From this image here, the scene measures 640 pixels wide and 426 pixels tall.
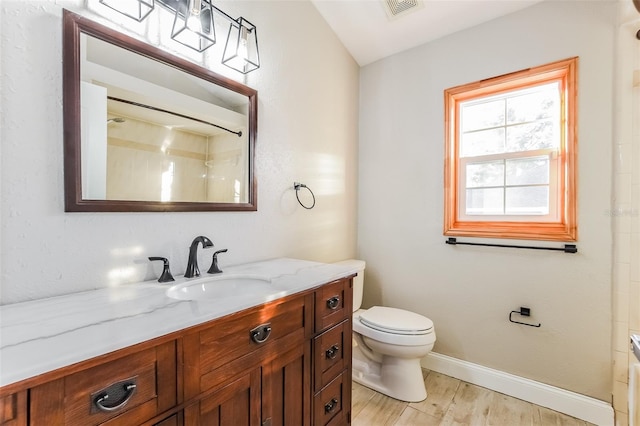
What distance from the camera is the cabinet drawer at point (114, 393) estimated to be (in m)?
0.57

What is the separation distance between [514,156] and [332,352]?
5.57ft

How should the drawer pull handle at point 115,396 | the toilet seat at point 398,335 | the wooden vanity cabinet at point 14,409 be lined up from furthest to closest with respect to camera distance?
the toilet seat at point 398,335 < the drawer pull handle at point 115,396 < the wooden vanity cabinet at point 14,409

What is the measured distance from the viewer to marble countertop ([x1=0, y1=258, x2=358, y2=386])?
1.90 ft

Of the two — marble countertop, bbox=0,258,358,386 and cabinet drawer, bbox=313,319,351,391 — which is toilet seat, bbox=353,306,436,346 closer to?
cabinet drawer, bbox=313,319,351,391

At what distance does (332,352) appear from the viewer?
4.42 ft

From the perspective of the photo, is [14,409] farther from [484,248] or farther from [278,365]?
[484,248]

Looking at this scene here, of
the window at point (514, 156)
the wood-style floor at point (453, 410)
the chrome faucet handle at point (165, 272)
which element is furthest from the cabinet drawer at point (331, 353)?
the window at point (514, 156)

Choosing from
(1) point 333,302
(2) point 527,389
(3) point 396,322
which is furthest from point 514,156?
(1) point 333,302

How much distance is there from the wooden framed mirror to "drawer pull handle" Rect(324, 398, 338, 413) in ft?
3.29

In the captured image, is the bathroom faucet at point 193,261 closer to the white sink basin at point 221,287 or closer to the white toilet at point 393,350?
the white sink basin at point 221,287

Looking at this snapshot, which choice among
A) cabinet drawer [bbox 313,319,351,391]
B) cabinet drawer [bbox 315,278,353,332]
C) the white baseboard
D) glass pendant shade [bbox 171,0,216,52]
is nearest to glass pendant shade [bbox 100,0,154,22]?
glass pendant shade [bbox 171,0,216,52]

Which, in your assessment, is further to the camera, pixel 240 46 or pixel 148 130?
pixel 240 46

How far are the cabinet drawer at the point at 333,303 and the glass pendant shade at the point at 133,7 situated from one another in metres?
1.27

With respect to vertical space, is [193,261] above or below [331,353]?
above
